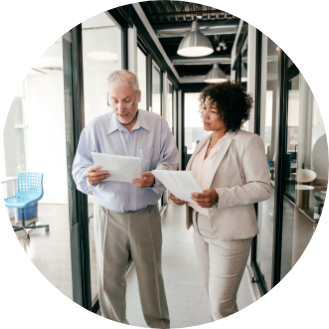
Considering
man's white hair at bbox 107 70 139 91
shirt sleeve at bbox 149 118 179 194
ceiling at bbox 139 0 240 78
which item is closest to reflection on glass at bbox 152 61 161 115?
ceiling at bbox 139 0 240 78

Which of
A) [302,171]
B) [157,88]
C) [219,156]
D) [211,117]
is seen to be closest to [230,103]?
[211,117]

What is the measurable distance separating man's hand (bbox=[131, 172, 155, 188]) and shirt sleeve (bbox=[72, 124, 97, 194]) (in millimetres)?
252

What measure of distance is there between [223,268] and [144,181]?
54 cm

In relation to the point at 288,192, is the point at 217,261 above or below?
below

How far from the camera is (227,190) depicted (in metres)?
1.10

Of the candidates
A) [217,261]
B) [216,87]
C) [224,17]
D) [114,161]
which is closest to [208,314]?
[217,261]

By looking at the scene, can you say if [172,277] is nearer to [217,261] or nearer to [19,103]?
[217,261]

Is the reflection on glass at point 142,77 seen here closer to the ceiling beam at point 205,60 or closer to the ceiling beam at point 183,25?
the ceiling beam at point 183,25

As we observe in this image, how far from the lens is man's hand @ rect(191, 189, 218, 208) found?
3.55ft

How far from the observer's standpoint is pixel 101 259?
1.42 m

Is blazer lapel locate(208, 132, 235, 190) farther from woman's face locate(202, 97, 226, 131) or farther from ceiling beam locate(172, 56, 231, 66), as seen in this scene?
ceiling beam locate(172, 56, 231, 66)

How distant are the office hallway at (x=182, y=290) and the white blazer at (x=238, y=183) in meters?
0.85

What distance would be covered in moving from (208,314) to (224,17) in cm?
344

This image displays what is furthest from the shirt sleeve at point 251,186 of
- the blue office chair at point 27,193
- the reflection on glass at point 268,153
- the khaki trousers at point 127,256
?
the blue office chair at point 27,193
